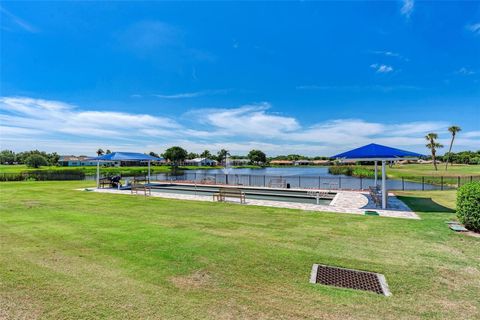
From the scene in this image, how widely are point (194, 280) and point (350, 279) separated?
2.25 meters

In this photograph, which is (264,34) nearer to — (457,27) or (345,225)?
(457,27)

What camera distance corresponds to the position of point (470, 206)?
6.17 m

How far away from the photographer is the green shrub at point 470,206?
6016 millimetres

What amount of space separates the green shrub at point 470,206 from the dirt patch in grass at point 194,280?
21.9ft

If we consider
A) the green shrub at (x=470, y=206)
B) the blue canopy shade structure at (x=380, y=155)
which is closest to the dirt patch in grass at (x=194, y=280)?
the green shrub at (x=470, y=206)

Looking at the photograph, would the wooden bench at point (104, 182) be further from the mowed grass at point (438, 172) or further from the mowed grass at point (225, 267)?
the mowed grass at point (438, 172)

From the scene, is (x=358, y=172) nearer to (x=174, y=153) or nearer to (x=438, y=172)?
(x=438, y=172)

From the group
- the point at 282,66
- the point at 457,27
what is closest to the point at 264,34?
the point at 282,66

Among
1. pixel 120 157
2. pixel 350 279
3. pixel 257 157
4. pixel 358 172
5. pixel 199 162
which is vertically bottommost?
pixel 350 279

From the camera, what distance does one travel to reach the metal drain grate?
3320 millimetres

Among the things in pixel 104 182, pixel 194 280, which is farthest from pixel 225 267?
pixel 104 182

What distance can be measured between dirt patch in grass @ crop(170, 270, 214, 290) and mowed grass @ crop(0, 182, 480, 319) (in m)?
0.03

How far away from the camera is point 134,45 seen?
15.6m

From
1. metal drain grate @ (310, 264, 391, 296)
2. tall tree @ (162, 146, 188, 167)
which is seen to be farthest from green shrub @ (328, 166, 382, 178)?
tall tree @ (162, 146, 188, 167)
